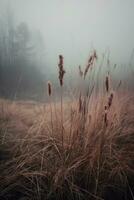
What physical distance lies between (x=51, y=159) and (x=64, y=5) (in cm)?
137

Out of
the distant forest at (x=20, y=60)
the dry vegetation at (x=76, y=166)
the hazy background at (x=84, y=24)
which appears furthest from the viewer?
the distant forest at (x=20, y=60)

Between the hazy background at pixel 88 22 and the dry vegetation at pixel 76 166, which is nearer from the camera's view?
the dry vegetation at pixel 76 166

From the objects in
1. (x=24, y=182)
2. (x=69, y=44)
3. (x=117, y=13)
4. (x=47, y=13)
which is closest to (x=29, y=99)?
(x=69, y=44)

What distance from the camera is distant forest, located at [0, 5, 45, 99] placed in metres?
2.46

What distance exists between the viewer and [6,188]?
3.39 feet

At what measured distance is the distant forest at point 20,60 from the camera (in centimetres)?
246

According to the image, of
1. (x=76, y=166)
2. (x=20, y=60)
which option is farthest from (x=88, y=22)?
(x=76, y=166)

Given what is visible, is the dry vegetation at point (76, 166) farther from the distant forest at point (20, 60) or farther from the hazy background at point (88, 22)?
the distant forest at point (20, 60)

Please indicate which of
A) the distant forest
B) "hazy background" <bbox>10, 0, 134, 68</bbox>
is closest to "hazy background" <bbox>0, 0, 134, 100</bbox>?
"hazy background" <bbox>10, 0, 134, 68</bbox>

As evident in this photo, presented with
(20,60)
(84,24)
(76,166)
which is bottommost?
(76,166)

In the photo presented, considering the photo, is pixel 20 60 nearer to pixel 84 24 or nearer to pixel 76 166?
pixel 84 24

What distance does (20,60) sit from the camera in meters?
2.78

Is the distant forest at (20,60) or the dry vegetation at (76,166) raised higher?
the distant forest at (20,60)

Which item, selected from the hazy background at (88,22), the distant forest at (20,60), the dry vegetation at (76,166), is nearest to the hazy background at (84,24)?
the hazy background at (88,22)
